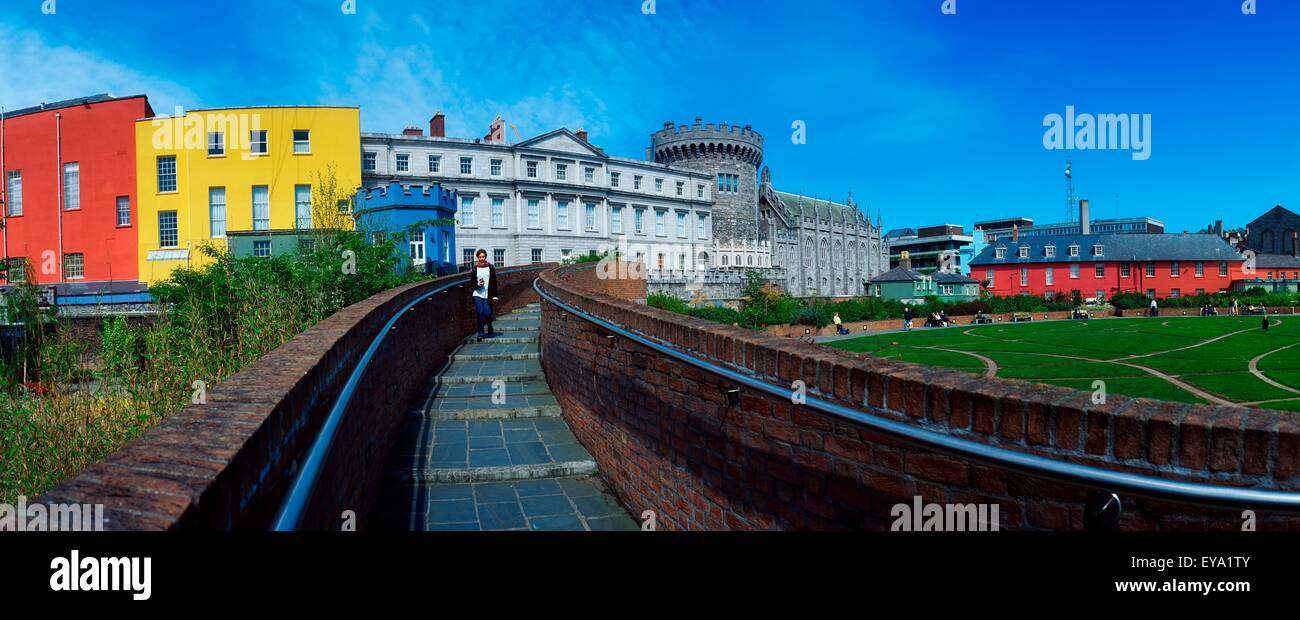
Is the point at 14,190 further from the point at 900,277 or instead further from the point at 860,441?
the point at 900,277

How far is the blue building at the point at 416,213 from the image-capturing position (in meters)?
22.6

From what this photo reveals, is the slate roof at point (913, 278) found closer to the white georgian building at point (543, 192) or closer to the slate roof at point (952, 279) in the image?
the slate roof at point (952, 279)

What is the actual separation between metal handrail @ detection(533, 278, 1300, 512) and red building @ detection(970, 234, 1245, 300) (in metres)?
82.0

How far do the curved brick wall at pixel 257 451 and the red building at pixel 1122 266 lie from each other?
81861 millimetres

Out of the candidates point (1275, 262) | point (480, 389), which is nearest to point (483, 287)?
point (480, 389)

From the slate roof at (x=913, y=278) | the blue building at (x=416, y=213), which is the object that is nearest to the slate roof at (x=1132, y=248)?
the slate roof at (x=913, y=278)

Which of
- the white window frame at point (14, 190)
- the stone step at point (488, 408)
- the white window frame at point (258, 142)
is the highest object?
the white window frame at point (258, 142)

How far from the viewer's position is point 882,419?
11.0 ft

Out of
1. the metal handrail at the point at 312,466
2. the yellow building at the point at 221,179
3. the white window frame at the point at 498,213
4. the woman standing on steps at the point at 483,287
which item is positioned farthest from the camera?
the white window frame at the point at 498,213

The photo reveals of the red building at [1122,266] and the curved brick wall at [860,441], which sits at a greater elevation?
the red building at [1122,266]

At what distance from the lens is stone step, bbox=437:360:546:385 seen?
34.6 feet

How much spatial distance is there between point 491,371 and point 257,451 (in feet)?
27.6
